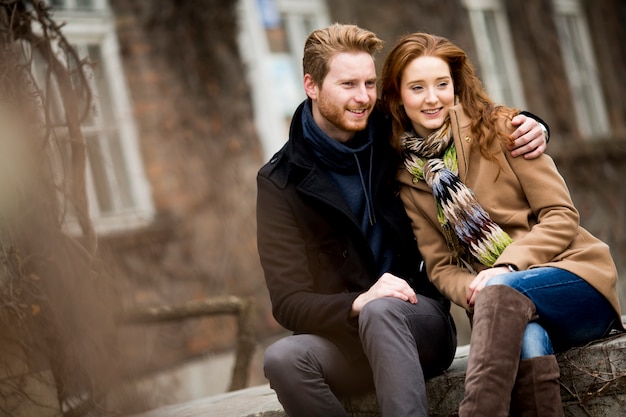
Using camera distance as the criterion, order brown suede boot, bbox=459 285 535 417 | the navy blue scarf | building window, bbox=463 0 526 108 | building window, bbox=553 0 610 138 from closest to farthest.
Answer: brown suede boot, bbox=459 285 535 417
the navy blue scarf
building window, bbox=463 0 526 108
building window, bbox=553 0 610 138

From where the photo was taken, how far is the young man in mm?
3008

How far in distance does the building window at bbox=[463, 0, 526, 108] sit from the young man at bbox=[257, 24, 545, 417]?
25.8 feet

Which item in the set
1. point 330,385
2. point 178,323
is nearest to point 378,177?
point 330,385

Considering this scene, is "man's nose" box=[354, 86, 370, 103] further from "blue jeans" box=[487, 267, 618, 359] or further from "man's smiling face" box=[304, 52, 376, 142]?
"blue jeans" box=[487, 267, 618, 359]

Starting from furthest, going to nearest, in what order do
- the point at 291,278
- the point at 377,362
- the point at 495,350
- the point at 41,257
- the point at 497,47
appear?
the point at 497,47 < the point at 41,257 < the point at 291,278 < the point at 377,362 < the point at 495,350

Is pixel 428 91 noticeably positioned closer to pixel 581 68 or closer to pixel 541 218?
pixel 541 218

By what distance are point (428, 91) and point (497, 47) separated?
8.52 meters

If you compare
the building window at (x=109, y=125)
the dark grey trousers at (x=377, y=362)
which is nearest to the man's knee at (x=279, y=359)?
the dark grey trousers at (x=377, y=362)

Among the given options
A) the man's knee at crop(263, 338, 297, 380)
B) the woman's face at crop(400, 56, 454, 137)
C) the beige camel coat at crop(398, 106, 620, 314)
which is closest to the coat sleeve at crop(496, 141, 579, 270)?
the beige camel coat at crop(398, 106, 620, 314)

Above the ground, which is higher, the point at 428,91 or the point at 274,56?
the point at 274,56

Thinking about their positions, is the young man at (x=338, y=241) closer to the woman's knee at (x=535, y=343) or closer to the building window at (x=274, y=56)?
the woman's knee at (x=535, y=343)

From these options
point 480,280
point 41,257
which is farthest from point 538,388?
point 41,257

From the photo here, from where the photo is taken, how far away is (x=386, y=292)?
2.97 metres

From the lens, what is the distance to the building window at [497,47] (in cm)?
1102
